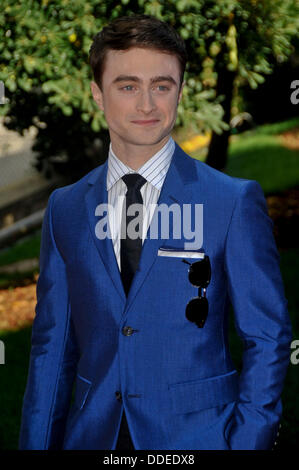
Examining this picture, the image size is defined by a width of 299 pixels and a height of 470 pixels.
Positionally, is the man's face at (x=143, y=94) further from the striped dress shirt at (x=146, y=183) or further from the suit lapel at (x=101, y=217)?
the suit lapel at (x=101, y=217)

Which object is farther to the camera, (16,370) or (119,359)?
(16,370)

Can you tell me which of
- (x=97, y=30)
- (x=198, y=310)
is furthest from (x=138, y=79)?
(x=97, y=30)

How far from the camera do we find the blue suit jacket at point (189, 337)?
2.76 m

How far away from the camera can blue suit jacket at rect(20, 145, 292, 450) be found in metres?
2.76

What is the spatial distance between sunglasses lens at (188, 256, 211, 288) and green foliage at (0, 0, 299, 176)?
4848 millimetres

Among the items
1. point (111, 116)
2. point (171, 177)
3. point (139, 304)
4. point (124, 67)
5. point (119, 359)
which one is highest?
point (124, 67)

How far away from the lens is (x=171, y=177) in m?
2.96

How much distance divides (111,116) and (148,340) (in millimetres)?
966

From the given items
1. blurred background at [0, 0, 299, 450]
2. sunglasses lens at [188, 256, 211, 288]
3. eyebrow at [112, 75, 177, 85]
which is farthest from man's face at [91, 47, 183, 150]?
blurred background at [0, 0, 299, 450]

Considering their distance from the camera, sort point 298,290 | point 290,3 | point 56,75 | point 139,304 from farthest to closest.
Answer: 1. point 298,290
2. point 290,3
3. point 56,75
4. point 139,304

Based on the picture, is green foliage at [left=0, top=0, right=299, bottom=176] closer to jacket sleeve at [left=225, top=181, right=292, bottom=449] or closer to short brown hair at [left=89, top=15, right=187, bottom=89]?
short brown hair at [left=89, top=15, right=187, bottom=89]

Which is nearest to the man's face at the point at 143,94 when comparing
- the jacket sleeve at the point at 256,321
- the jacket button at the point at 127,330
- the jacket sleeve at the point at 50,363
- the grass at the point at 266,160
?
the jacket sleeve at the point at 256,321
